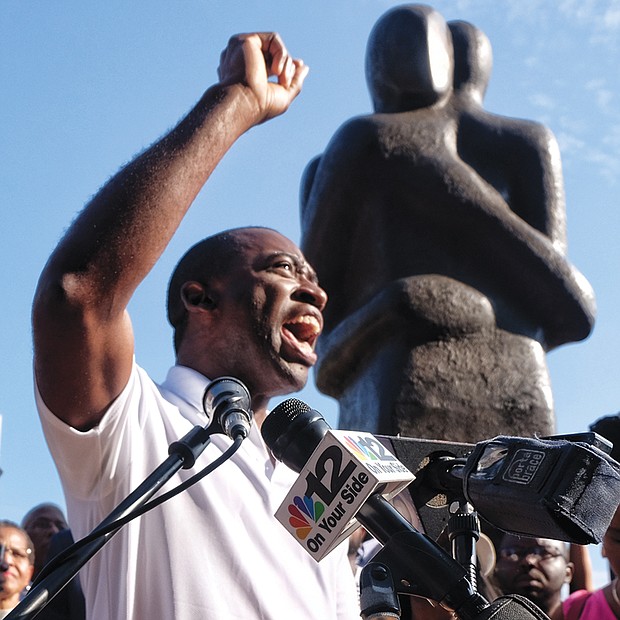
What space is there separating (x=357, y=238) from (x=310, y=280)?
285cm

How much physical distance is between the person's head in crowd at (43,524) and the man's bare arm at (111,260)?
3.84m

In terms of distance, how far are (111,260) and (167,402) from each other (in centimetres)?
65

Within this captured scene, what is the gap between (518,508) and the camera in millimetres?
1276

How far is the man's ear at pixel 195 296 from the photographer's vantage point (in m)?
2.76

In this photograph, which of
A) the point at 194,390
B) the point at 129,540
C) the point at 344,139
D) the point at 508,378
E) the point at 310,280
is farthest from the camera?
the point at 344,139

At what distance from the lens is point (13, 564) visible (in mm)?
4555

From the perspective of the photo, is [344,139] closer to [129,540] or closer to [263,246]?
[263,246]

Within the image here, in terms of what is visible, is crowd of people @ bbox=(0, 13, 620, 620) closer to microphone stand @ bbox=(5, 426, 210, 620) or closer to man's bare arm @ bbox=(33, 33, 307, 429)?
man's bare arm @ bbox=(33, 33, 307, 429)

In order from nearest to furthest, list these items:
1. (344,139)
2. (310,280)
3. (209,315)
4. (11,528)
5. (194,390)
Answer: (194,390) → (209,315) → (310,280) → (11,528) → (344,139)

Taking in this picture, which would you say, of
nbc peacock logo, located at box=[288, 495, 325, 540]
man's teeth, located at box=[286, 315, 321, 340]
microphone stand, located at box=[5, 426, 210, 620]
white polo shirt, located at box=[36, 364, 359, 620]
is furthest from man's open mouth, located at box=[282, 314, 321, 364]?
nbc peacock logo, located at box=[288, 495, 325, 540]

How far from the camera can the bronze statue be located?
203 inches

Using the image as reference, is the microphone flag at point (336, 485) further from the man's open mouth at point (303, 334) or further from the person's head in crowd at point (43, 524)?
the person's head in crowd at point (43, 524)

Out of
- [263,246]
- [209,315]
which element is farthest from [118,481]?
[263,246]

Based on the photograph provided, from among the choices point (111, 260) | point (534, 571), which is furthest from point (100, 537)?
point (534, 571)
